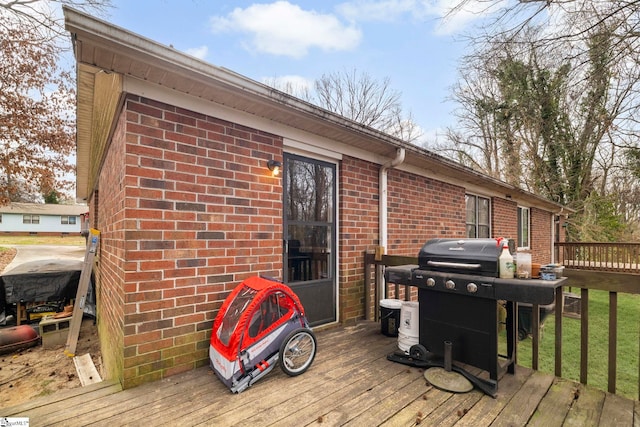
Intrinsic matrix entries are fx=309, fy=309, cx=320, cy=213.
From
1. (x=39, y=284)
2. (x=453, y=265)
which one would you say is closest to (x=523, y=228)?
(x=453, y=265)

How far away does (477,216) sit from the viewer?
23.9 ft

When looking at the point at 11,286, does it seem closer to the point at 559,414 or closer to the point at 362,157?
the point at 362,157

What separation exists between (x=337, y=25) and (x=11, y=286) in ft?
36.7

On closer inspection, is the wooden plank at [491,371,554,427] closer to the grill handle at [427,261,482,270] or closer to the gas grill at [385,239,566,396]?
the gas grill at [385,239,566,396]

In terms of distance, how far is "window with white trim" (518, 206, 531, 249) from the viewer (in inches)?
387

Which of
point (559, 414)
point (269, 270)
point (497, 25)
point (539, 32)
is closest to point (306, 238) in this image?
point (269, 270)

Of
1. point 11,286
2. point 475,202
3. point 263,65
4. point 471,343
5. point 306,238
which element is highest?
point 263,65

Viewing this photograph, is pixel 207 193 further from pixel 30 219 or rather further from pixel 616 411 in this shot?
pixel 30 219

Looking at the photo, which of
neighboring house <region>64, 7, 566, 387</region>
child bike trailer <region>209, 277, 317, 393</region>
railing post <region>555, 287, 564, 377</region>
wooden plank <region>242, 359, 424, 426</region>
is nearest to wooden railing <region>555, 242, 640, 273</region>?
railing post <region>555, 287, 564, 377</region>

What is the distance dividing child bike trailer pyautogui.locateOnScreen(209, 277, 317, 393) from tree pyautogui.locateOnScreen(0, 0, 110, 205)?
974 centimetres

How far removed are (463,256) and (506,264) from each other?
0.30 meters

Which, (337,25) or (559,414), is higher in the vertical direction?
(337,25)

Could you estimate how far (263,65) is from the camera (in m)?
15.7

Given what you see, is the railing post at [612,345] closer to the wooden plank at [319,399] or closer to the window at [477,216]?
the wooden plank at [319,399]
